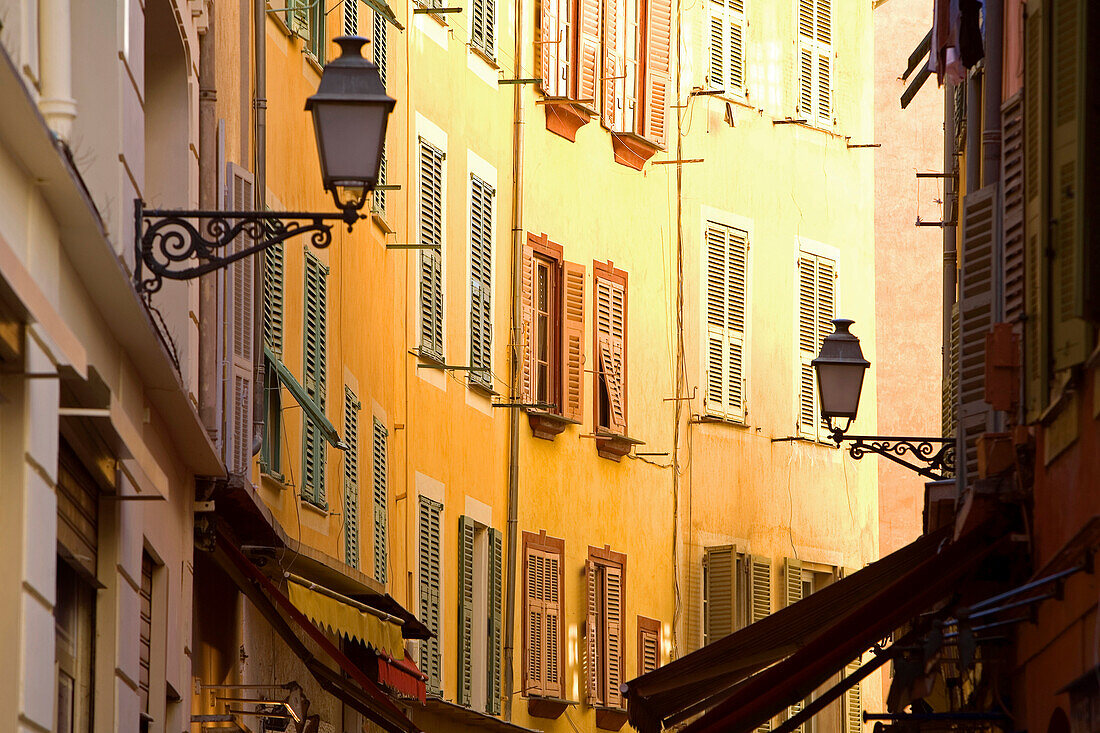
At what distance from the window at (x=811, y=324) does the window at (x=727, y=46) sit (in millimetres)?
2506

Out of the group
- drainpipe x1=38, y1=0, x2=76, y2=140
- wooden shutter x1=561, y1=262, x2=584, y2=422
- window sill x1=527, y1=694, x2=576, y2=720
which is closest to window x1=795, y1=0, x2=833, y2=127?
wooden shutter x1=561, y1=262, x2=584, y2=422

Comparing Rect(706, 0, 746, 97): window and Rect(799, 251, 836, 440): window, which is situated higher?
Rect(706, 0, 746, 97): window

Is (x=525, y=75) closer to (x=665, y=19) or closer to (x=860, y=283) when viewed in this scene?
(x=665, y=19)

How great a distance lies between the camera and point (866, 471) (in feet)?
102

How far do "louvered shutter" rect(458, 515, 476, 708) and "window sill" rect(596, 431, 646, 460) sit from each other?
368 centimetres

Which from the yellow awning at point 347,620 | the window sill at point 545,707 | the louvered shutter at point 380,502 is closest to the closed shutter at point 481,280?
the louvered shutter at point 380,502

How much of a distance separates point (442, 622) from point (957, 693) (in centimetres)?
776

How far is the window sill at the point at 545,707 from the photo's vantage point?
24203mm

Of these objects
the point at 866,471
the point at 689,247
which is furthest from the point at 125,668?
the point at 866,471

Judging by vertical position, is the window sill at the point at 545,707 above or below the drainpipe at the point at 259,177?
below

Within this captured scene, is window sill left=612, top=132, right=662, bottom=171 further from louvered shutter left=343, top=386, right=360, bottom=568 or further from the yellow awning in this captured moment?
the yellow awning

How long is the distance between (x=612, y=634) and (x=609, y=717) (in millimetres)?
987

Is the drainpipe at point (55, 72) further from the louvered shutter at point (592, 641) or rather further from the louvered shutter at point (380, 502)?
the louvered shutter at point (592, 641)

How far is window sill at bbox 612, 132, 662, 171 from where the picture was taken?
88.6 feet
